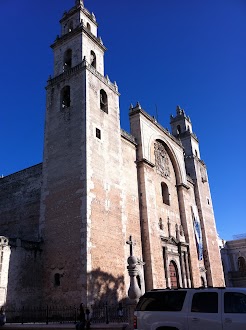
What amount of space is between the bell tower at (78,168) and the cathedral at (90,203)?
66 mm

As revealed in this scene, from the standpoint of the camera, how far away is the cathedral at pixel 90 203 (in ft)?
57.7

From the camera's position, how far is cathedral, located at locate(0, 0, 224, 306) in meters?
17.6

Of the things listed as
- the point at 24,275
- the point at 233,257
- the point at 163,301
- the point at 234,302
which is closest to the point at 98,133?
the point at 24,275

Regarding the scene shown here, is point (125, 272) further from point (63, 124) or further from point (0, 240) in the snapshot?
point (63, 124)

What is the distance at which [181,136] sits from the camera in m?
39.8

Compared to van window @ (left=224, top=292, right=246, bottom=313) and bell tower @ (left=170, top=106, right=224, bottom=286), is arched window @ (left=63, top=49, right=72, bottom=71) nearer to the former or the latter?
bell tower @ (left=170, top=106, right=224, bottom=286)

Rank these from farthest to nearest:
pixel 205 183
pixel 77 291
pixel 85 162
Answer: pixel 205 183, pixel 85 162, pixel 77 291

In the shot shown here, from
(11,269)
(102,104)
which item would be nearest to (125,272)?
(11,269)

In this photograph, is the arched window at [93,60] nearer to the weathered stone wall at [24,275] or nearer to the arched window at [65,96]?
the arched window at [65,96]

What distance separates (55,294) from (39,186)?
26.3 feet

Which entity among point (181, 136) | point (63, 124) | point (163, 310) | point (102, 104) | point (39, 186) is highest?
point (181, 136)

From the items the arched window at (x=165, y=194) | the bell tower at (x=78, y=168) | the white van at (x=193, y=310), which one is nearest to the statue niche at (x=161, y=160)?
the arched window at (x=165, y=194)

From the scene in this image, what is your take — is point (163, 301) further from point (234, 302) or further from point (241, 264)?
point (241, 264)

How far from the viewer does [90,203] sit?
60.5ft
